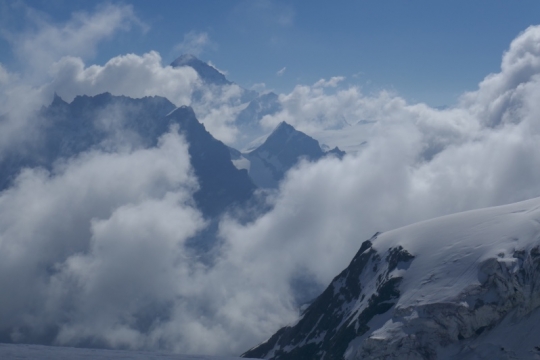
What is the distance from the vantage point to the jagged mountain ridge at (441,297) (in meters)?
110

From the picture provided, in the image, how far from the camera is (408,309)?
403ft

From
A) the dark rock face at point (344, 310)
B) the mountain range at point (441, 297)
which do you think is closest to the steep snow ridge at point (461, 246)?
the mountain range at point (441, 297)

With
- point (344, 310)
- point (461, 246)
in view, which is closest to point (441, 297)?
point (461, 246)

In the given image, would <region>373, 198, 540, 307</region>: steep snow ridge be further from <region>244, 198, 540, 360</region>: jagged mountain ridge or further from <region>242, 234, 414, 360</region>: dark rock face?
<region>242, 234, 414, 360</region>: dark rock face

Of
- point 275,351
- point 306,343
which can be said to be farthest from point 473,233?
point 275,351

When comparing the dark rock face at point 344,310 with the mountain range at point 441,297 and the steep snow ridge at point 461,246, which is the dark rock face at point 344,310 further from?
the steep snow ridge at point 461,246

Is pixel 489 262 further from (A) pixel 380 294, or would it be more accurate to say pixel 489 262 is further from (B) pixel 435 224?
(B) pixel 435 224

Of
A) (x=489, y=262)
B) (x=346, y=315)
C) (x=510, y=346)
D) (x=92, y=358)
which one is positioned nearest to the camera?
(x=510, y=346)

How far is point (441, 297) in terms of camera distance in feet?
395

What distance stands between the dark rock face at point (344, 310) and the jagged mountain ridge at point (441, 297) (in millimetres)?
359

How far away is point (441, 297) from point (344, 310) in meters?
40.2

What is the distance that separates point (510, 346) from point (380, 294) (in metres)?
38.6

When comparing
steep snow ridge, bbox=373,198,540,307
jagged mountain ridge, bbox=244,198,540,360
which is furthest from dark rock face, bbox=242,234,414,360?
steep snow ridge, bbox=373,198,540,307

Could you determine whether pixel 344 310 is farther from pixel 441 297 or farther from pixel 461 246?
pixel 441 297
